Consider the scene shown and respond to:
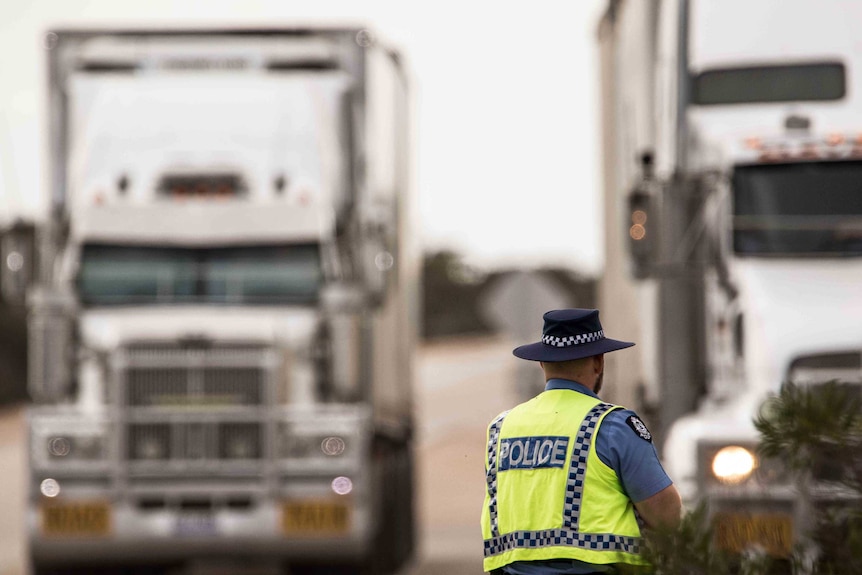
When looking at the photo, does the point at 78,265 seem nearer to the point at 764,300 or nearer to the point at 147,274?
the point at 147,274

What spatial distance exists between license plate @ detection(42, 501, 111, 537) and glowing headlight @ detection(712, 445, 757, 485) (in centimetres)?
496

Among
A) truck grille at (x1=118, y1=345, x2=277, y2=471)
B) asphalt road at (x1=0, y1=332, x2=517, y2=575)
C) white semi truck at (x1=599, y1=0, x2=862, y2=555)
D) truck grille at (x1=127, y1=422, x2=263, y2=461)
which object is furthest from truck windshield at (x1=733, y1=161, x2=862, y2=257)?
truck grille at (x1=127, y1=422, x2=263, y2=461)

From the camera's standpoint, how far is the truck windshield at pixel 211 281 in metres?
13.1

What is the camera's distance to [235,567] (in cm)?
1313

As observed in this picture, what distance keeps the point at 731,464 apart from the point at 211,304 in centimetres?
497

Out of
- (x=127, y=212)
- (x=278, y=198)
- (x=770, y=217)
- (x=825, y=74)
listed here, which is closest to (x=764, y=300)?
(x=770, y=217)

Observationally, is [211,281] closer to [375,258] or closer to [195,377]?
[195,377]

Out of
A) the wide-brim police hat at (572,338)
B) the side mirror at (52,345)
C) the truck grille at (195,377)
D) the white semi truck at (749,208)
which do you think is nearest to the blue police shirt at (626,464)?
Answer: the wide-brim police hat at (572,338)

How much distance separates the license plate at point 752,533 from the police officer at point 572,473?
31 centimetres

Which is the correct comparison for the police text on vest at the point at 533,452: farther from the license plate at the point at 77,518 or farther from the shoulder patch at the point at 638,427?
the license plate at the point at 77,518

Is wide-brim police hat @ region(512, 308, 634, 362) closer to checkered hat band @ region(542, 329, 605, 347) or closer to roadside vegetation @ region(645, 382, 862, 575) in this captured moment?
checkered hat band @ region(542, 329, 605, 347)

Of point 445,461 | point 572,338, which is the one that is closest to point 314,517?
point 572,338

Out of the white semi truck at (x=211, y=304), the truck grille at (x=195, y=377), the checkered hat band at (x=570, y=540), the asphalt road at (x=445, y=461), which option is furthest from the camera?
the asphalt road at (x=445, y=461)

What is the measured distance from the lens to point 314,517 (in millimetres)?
12688
